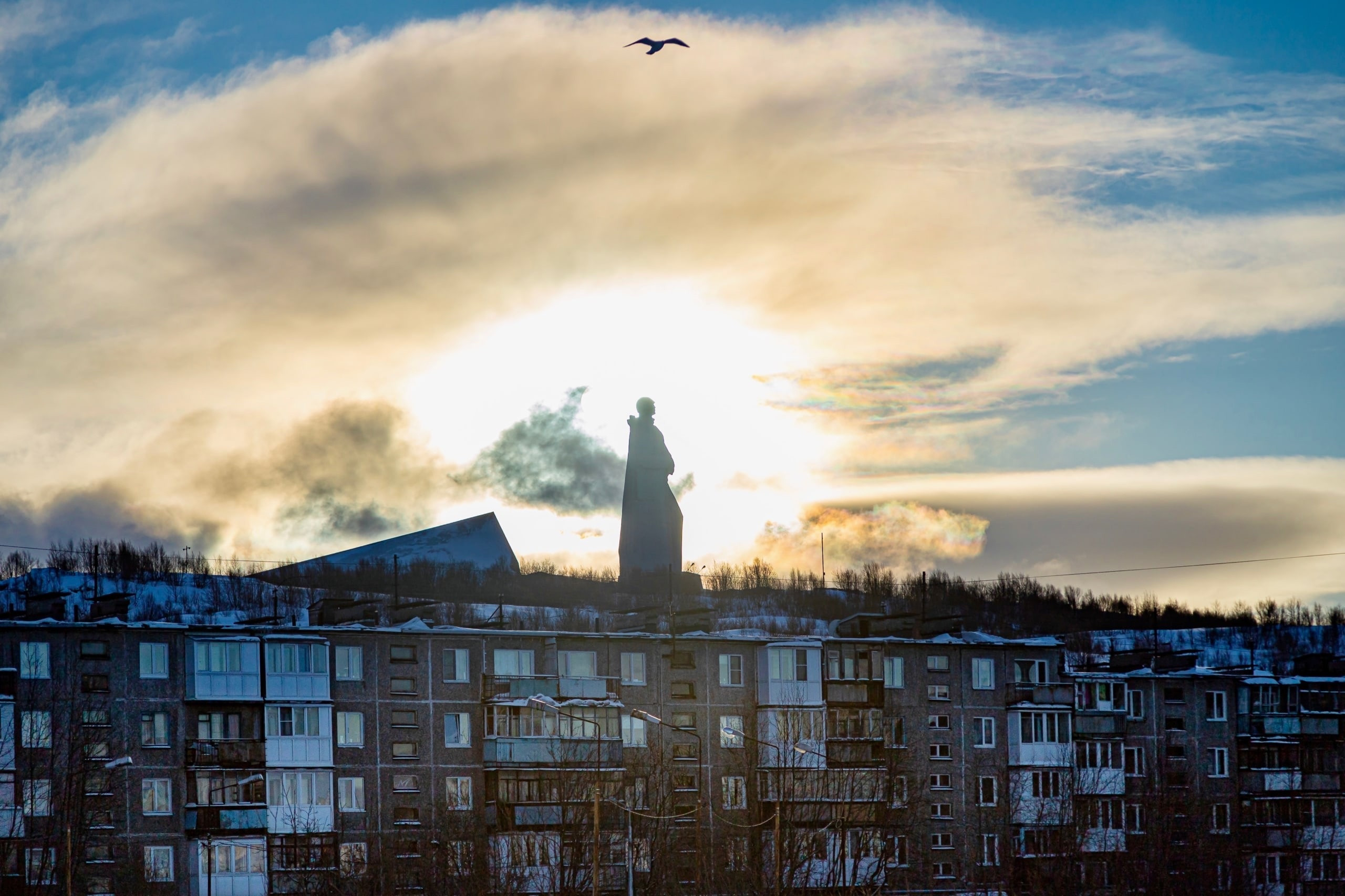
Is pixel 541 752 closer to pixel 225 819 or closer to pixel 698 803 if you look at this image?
pixel 698 803

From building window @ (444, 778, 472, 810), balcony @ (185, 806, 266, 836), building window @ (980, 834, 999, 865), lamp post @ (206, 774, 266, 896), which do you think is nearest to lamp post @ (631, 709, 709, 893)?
building window @ (444, 778, 472, 810)

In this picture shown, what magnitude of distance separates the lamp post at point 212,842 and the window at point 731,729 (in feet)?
66.7

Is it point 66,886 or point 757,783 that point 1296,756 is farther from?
point 66,886

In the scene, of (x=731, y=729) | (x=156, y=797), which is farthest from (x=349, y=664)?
(x=731, y=729)

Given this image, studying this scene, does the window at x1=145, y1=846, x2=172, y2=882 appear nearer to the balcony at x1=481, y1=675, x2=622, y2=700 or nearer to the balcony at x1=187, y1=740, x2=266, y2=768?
the balcony at x1=187, y1=740, x2=266, y2=768

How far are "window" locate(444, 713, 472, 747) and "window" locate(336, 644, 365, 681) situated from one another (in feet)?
13.5

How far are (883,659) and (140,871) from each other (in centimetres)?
3399

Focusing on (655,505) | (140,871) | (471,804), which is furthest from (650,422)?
(140,871)

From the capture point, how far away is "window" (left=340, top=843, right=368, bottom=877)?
219 ft

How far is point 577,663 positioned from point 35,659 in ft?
74.5

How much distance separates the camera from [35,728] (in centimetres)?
6594

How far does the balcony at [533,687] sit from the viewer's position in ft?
235

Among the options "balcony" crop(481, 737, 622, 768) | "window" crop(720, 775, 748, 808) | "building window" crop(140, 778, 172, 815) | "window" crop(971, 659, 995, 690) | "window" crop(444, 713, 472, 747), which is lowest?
"window" crop(720, 775, 748, 808)

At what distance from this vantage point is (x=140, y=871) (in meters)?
64.9
